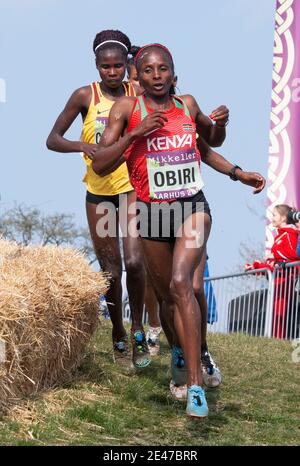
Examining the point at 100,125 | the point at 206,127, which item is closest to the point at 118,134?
the point at 206,127

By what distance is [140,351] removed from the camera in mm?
8781

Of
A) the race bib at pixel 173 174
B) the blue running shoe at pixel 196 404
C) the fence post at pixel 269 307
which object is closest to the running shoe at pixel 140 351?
the race bib at pixel 173 174

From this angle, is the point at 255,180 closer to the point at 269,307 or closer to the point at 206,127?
the point at 206,127

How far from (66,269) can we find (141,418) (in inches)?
59.9

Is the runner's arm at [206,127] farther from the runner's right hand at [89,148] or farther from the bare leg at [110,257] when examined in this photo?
the bare leg at [110,257]

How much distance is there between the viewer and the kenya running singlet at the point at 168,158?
7.28 m

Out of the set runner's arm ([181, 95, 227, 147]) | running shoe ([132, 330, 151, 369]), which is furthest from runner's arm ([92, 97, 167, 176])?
running shoe ([132, 330, 151, 369])

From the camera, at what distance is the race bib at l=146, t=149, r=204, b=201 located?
23.9ft

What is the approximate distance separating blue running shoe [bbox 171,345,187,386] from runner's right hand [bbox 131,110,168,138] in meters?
1.66

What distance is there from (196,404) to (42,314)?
Answer: 1539 mm

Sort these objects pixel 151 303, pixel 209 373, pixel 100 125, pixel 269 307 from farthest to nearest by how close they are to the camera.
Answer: pixel 269 307 < pixel 151 303 < pixel 100 125 < pixel 209 373

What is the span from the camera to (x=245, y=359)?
10.8 m
